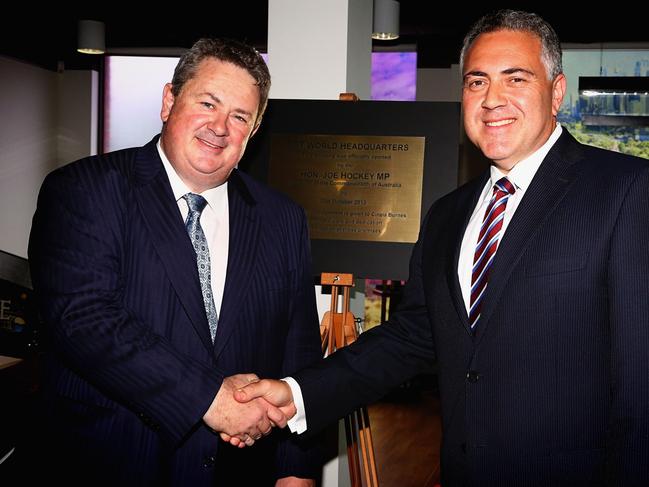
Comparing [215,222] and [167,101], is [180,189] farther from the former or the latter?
[167,101]

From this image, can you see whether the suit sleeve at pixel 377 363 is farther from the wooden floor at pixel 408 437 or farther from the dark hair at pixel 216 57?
the wooden floor at pixel 408 437

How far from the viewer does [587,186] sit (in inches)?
78.8

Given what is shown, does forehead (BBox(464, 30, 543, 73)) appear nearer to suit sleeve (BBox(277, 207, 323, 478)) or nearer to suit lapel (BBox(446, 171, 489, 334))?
suit lapel (BBox(446, 171, 489, 334))

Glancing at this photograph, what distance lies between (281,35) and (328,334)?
4.78 feet

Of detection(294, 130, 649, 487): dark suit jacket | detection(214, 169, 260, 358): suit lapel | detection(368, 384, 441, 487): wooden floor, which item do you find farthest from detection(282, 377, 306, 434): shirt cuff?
detection(368, 384, 441, 487): wooden floor

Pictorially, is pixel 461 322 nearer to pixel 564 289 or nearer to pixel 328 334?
pixel 564 289

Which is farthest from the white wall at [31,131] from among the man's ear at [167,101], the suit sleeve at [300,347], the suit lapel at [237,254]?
the suit sleeve at [300,347]

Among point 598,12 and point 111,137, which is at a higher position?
point 598,12

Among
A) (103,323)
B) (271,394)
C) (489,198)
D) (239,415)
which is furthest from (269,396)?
(489,198)

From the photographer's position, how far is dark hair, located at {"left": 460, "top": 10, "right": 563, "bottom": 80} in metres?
2.19

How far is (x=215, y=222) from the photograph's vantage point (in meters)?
2.35

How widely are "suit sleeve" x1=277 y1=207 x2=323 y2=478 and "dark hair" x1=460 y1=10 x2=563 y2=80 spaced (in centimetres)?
87

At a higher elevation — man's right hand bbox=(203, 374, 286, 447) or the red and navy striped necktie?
the red and navy striped necktie

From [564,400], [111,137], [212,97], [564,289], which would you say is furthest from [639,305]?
[111,137]
